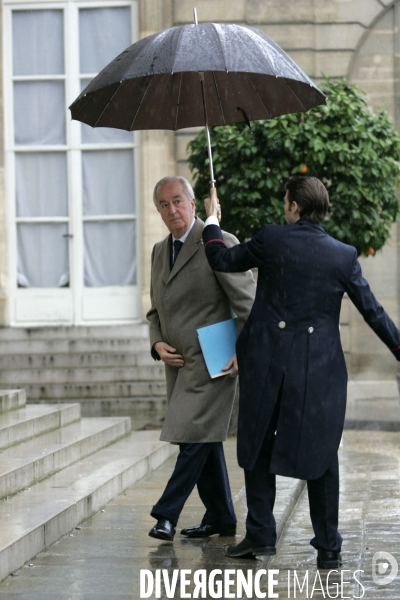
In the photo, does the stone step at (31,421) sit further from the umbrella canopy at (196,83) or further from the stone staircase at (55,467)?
the umbrella canopy at (196,83)

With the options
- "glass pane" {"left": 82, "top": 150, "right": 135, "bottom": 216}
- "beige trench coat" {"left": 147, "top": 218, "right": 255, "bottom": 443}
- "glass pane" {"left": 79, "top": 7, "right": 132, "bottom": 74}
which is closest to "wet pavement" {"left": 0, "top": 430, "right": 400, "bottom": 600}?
"beige trench coat" {"left": 147, "top": 218, "right": 255, "bottom": 443}

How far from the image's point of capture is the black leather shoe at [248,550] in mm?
4738

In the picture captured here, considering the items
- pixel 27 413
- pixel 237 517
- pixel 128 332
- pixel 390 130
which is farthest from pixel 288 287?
pixel 128 332

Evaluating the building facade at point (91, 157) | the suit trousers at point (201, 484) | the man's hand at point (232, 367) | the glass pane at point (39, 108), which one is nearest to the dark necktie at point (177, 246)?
the man's hand at point (232, 367)

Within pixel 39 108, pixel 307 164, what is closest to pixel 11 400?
pixel 307 164

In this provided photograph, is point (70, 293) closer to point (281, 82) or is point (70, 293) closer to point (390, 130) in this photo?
point (390, 130)

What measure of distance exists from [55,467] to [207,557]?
6.74 feet

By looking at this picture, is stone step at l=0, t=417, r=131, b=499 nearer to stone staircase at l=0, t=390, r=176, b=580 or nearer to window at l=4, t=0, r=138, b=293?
stone staircase at l=0, t=390, r=176, b=580

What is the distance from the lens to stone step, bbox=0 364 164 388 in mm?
11031

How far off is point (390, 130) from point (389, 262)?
2.91 metres

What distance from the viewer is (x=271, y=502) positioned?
4785mm

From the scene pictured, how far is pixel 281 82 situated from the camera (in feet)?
17.6

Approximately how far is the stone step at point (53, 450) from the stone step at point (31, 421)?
0.05 m

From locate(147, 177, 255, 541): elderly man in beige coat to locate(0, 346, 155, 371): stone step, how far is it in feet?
18.8
